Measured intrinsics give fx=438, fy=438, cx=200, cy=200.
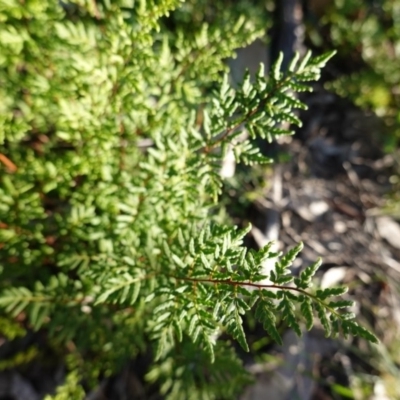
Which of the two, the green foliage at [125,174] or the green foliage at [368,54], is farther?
the green foliage at [368,54]

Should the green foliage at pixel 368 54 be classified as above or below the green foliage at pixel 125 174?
above

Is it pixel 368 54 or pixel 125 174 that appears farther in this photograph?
pixel 368 54

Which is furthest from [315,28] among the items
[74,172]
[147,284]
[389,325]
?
[147,284]

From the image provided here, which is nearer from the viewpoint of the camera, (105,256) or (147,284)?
(147,284)

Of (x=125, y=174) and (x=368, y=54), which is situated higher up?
(x=368, y=54)

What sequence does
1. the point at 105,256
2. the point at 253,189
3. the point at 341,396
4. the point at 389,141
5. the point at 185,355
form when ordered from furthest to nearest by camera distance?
the point at 389,141, the point at 253,189, the point at 341,396, the point at 185,355, the point at 105,256

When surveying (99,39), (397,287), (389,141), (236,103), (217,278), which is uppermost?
(389,141)

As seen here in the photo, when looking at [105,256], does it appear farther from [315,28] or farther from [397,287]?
[315,28]

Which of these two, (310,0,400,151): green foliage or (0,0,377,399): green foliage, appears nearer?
(0,0,377,399): green foliage
